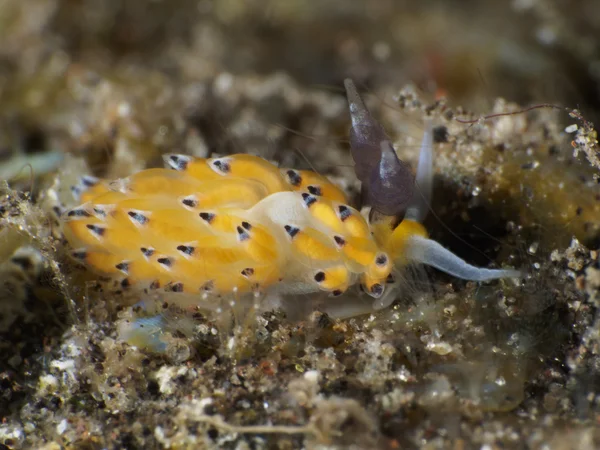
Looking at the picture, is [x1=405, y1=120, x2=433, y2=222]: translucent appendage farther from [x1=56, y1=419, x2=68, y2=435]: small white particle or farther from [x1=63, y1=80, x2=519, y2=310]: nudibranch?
[x1=56, y1=419, x2=68, y2=435]: small white particle

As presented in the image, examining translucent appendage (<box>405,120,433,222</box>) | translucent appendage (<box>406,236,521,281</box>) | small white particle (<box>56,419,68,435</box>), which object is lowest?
small white particle (<box>56,419,68,435</box>)

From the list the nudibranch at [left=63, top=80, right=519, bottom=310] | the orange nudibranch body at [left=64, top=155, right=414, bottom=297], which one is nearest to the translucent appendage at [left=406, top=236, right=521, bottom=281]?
the nudibranch at [left=63, top=80, right=519, bottom=310]

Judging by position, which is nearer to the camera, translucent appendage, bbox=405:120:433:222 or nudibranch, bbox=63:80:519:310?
nudibranch, bbox=63:80:519:310

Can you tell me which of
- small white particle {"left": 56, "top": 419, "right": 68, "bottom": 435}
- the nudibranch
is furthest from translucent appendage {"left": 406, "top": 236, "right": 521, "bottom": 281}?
small white particle {"left": 56, "top": 419, "right": 68, "bottom": 435}

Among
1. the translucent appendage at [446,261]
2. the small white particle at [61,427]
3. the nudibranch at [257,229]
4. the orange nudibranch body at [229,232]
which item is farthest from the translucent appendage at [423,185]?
the small white particle at [61,427]

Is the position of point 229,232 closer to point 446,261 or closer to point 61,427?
point 446,261

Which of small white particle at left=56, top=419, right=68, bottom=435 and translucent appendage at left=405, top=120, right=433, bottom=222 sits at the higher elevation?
translucent appendage at left=405, top=120, right=433, bottom=222

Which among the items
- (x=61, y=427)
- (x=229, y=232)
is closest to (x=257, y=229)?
(x=229, y=232)

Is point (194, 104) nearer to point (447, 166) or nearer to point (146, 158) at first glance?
point (146, 158)
